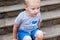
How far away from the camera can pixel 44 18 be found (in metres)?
3.13

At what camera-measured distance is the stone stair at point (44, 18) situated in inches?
117

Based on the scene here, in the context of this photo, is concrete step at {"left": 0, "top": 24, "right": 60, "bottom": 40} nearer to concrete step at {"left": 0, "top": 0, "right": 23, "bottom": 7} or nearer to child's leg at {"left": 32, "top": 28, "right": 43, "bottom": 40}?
child's leg at {"left": 32, "top": 28, "right": 43, "bottom": 40}

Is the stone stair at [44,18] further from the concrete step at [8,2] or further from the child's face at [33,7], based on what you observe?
the child's face at [33,7]

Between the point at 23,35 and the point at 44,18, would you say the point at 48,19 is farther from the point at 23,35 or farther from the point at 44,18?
the point at 23,35

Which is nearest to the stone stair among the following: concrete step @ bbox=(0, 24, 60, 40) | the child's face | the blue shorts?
concrete step @ bbox=(0, 24, 60, 40)

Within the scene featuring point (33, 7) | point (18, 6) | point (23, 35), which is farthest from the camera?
point (18, 6)

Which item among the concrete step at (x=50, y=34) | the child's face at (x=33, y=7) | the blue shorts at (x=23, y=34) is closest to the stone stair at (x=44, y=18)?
the concrete step at (x=50, y=34)

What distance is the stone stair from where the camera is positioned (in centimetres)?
298

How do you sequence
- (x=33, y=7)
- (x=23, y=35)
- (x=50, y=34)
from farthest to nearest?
1. (x=50, y=34)
2. (x=23, y=35)
3. (x=33, y=7)

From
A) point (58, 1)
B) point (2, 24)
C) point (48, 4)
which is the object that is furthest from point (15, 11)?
point (58, 1)

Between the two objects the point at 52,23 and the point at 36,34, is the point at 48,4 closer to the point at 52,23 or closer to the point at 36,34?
the point at 52,23

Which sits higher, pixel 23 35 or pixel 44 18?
pixel 44 18

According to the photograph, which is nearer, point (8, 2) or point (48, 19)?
point (48, 19)

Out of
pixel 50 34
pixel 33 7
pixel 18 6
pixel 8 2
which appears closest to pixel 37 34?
pixel 33 7
